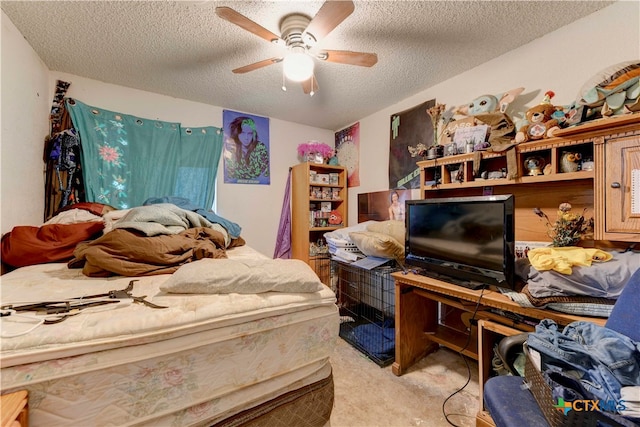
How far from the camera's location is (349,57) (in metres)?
1.62

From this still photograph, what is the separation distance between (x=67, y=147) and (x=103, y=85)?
69 cm

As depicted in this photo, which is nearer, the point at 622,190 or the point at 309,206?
the point at 622,190

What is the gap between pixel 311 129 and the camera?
3.49 meters

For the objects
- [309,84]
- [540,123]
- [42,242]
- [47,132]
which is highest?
[309,84]

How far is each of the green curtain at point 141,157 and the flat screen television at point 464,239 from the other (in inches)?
A: 85.5

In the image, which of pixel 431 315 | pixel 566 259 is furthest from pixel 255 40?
pixel 431 315

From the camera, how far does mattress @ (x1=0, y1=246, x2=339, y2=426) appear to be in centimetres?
62

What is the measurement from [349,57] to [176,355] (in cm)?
178

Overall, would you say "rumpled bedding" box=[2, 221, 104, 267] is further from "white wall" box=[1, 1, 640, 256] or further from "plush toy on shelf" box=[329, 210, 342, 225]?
"plush toy on shelf" box=[329, 210, 342, 225]

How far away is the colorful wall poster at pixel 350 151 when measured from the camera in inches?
128

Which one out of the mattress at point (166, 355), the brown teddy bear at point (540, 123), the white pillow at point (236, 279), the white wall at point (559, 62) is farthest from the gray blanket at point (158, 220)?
the brown teddy bear at point (540, 123)

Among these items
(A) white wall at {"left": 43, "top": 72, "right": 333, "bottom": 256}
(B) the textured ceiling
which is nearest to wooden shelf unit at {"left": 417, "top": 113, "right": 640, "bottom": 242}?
(B) the textured ceiling

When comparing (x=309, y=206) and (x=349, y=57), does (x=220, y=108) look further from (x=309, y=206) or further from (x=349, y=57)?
(x=349, y=57)

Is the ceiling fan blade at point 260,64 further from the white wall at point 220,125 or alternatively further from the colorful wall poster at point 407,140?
the colorful wall poster at point 407,140
